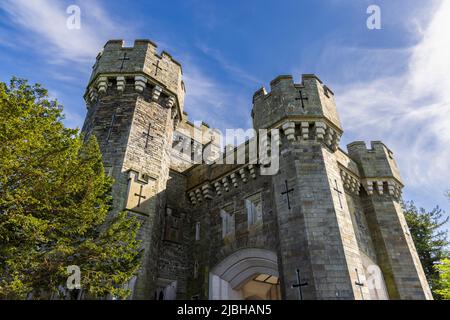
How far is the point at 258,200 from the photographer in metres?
11.7

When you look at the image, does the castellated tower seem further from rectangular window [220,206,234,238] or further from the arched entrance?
rectangular window [220,206,234,238]

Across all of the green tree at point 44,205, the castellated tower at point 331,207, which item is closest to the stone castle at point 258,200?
the castellated tower at point 331,207

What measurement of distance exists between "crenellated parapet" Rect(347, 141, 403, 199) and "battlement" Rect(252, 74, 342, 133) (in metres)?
3.33

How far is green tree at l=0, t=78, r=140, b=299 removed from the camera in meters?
6.34

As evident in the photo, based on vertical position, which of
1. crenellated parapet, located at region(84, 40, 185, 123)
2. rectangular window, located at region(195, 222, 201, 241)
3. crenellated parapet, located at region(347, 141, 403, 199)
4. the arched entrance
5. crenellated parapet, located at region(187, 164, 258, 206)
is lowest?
the arched entrance

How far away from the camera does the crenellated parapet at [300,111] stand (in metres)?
11.2

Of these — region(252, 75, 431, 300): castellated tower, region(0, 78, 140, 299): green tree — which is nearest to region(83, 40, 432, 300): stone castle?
region(252, 75, 431, 300): castellated tower

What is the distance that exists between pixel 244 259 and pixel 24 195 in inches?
294

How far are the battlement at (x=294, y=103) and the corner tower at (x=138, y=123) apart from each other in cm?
437

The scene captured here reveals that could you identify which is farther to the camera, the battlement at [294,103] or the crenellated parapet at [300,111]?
the battlement at [294,103]

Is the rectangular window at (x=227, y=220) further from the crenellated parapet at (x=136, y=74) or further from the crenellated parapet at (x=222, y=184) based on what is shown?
the crenellated parapet at (x=136, y=74)

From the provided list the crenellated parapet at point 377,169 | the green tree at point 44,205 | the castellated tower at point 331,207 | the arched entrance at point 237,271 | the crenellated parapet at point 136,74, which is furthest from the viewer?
the crenellated parapet at point 377,169

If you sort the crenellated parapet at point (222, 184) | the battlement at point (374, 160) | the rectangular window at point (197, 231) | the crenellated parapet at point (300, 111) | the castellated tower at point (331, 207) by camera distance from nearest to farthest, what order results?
the castellated tower at point (331, 207) → the crenellated parapet at point (300, 111) → the crenellated parapet at point (222, 184) → the rectangular window at point (197, 231) → the battlement at point (374, 160)

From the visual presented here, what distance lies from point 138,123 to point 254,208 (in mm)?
6024
